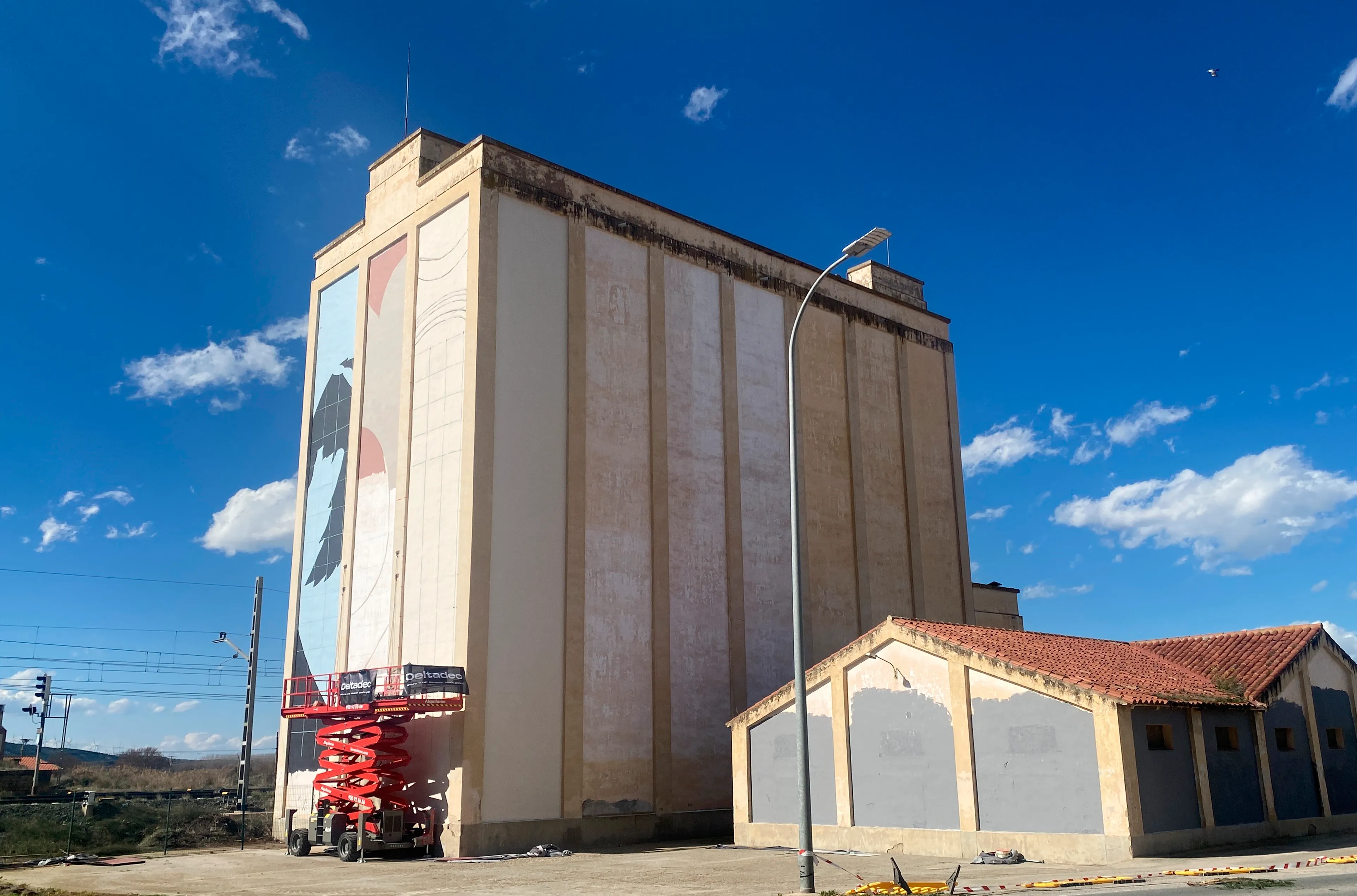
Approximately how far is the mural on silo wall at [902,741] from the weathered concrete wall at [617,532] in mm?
7754

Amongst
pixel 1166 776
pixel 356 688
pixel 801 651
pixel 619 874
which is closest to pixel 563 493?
pixel 356 688

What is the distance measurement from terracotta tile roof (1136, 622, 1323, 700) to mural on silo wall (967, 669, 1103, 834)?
6893mm

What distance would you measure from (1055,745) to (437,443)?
758 inches

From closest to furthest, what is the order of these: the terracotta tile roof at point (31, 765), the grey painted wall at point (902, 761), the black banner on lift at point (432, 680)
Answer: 1. the grey painted wall at point (902, 761)
2. the black banner on lift at point (432, 680)
3. the terracotta tile roof at point (31, 765)

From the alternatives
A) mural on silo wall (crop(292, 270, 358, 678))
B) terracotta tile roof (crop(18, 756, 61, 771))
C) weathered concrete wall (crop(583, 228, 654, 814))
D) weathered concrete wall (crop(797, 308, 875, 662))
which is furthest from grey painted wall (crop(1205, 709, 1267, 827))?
terracotta tile roof (crop(18, 756, 61, 771))

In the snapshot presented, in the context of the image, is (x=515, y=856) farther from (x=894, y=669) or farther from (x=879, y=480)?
(x=879, y=480)

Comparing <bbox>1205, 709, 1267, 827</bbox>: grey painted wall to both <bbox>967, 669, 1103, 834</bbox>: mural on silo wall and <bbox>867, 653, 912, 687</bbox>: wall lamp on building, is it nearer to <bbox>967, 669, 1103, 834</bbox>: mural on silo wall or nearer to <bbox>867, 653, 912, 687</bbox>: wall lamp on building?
<bbox>967, 669, 1103, 834</bbox>: mural on silo wall

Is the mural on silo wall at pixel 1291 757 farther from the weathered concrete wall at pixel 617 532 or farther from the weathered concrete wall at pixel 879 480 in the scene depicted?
the weathered concrete wall at pixel 617 532

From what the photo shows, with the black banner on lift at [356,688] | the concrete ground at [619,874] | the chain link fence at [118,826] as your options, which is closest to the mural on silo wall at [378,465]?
the black banner on lift at [356,688]

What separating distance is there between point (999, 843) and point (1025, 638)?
22.4 ft

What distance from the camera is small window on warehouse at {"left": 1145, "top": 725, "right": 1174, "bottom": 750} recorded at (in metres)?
22.2

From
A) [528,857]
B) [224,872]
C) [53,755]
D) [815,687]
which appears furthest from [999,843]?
[53,755]

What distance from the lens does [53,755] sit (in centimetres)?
12500

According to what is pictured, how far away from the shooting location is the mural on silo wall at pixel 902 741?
2423cm
